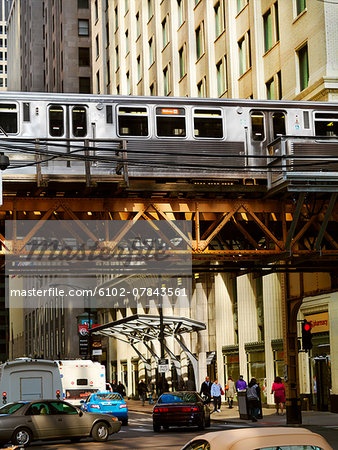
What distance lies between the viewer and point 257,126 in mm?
Result: 25719

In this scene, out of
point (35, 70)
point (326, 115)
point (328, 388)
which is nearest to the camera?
point (326, 115)

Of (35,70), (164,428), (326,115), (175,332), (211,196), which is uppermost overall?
(35,70)

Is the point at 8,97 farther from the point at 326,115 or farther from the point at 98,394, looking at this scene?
the point at 98,394

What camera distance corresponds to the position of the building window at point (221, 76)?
1847 inches

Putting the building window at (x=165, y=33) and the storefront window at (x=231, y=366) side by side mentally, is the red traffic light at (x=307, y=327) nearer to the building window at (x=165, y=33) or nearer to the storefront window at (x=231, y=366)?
the storefront window at (x=231, y=366)

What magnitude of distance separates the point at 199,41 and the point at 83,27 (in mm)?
41130

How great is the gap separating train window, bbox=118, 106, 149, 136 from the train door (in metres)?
3.33

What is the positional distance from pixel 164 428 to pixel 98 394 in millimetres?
3401

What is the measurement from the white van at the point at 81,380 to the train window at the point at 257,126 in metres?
13.5

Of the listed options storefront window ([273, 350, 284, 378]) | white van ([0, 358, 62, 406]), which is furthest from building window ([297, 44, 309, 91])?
white van ([0, 358, 62, 406])

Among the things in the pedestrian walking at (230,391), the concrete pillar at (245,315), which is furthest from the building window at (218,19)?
the pedestrian walking at (230,391)

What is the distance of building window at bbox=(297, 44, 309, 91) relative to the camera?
119ft

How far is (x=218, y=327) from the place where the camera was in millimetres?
51562

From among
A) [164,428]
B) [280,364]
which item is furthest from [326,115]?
[280,364]
